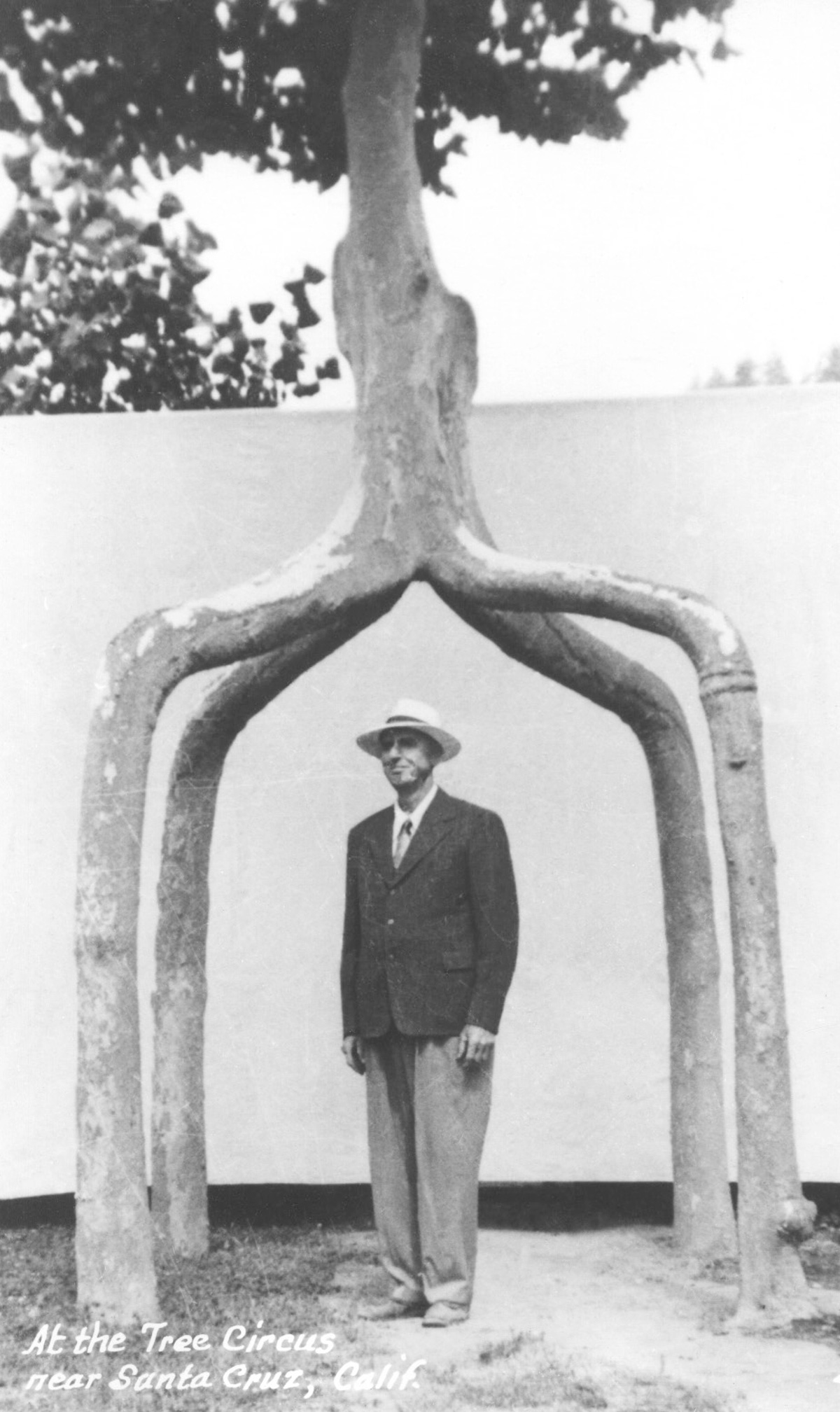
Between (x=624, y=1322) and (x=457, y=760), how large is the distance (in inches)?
122

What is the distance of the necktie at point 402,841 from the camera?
6.08 m

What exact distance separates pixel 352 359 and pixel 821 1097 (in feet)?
13.6

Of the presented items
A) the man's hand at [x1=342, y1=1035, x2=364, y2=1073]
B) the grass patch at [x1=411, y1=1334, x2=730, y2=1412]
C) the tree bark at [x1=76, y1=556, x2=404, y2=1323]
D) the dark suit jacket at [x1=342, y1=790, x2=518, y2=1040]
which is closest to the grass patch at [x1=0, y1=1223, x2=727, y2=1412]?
the grass patch at [x1=411, y1=1334, x2=730, y2=1412]

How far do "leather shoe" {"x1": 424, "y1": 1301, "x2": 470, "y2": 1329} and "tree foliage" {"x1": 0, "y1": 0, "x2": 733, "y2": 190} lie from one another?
208 inches

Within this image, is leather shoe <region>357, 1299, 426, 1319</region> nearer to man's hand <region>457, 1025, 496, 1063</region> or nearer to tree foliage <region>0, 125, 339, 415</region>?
man's hand <region>457, 1025, 496, 1063</region>

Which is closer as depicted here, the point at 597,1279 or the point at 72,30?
the point at 597,1279

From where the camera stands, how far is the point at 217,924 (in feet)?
26.4

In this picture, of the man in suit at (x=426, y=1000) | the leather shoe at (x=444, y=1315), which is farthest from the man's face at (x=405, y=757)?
the leather shoe at (x=444, y=1315)

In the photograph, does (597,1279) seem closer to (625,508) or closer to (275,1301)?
(275,1301)

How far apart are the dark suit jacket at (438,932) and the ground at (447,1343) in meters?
1.06

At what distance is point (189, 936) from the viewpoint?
689cm

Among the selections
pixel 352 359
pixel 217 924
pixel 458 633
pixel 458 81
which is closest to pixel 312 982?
pixel 217 924

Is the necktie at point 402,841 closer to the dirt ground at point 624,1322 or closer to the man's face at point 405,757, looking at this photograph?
the man's face at point 405,757

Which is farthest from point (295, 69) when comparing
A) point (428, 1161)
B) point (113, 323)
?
point (428, 1161)
